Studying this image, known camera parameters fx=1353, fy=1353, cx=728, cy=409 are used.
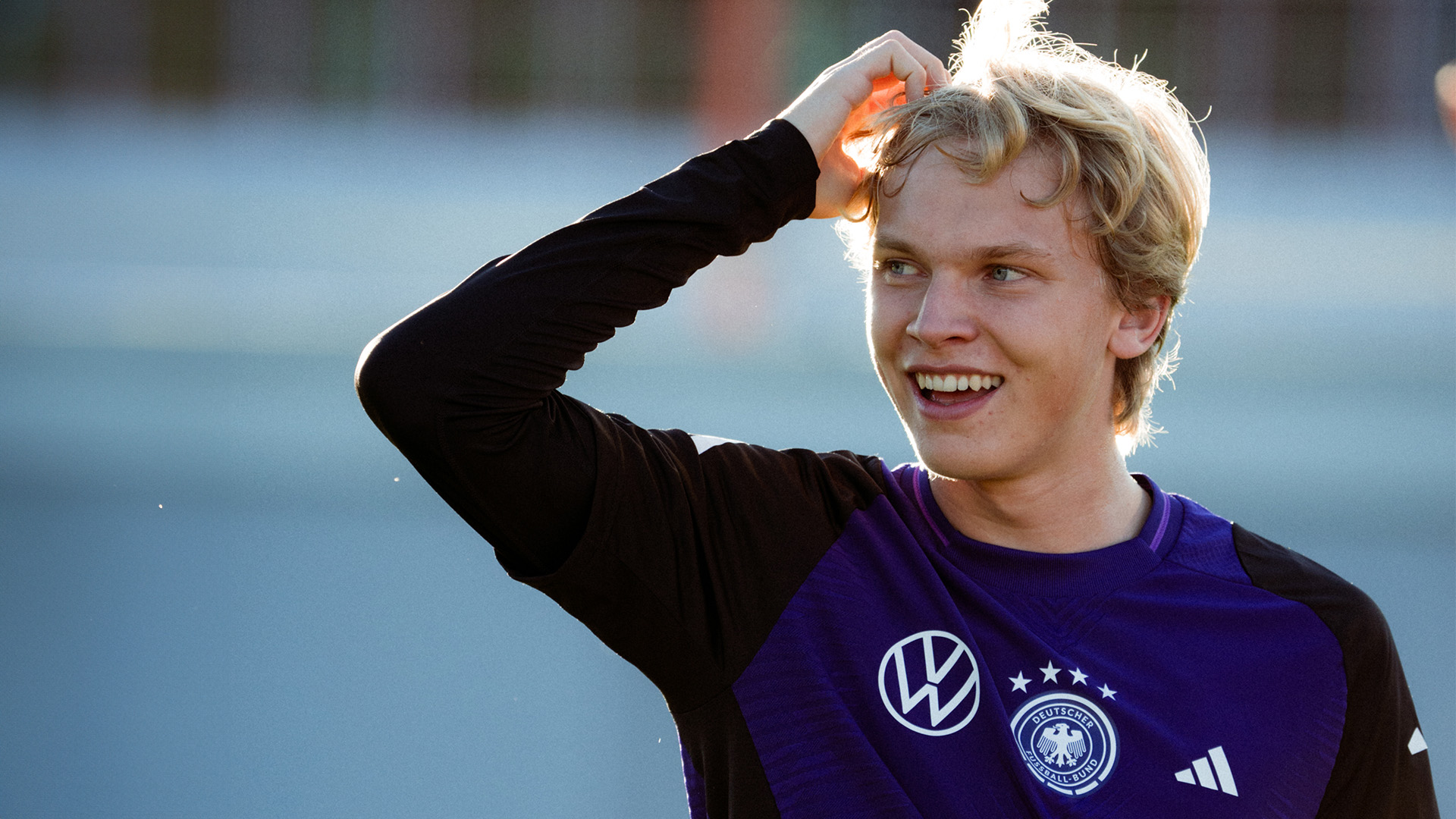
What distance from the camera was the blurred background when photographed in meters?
3.60

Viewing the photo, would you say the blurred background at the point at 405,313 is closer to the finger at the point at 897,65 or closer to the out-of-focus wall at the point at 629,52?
the out-of-focus wall at the point at 629,52

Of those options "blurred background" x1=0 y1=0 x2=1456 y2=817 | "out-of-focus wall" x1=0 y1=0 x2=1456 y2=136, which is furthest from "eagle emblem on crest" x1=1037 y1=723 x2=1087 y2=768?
"out-of-focus wall" x1=0 y1=0 x2=1456 y2=136

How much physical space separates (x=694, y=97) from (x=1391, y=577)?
571 centimetres

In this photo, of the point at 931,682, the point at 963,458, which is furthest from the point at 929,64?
the point at 931,682

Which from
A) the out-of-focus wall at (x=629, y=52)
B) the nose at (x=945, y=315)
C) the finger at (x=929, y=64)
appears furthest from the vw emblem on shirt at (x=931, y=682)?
the out-of-focus wall at (x=629, y=52)

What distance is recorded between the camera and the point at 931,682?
1.43m

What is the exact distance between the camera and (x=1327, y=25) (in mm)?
9367

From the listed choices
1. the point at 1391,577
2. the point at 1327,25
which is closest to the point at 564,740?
the point at 1391,577

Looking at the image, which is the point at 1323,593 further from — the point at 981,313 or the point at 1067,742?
the point at 981,313

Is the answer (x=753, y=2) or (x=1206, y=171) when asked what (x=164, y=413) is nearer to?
(x=753, y=2)

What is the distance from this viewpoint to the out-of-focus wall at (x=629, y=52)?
9.25 metres

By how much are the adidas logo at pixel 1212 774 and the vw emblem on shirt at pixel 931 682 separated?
0.22 metres

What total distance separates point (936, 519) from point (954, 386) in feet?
0.60

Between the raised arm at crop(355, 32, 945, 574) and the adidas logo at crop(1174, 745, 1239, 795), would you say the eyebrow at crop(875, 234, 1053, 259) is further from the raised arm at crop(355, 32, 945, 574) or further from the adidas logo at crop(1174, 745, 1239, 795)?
the adidas logo at crop(1174, 745, 1239, 795)
